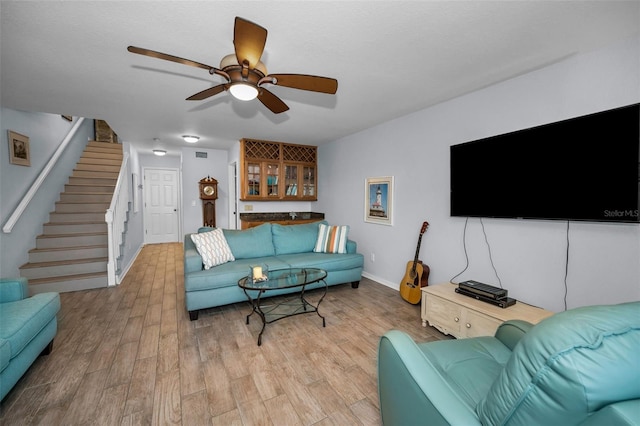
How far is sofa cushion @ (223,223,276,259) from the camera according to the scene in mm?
3543

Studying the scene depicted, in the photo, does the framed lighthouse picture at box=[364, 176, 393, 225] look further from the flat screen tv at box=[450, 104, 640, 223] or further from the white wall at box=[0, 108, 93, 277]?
the white wall at box=[0, 108, 93, 277]

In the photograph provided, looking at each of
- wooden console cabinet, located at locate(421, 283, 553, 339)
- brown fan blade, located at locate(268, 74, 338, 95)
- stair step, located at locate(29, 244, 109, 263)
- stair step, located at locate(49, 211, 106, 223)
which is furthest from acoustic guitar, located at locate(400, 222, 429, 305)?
stair step, located at locate(49, 211, 106, 223)

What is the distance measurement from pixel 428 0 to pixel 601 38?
1.38 m

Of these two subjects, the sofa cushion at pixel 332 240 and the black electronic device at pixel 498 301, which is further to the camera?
the sofa cushion at pixel 332 240

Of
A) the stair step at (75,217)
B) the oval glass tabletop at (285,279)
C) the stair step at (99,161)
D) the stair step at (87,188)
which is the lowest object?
the oval glass tabletop at (285,279)

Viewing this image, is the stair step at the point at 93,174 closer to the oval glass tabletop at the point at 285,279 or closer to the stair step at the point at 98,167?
the stair step at the point at 98,167

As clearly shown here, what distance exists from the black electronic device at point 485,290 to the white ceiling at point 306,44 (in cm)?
191

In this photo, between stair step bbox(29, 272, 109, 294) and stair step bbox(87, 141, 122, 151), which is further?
stair step bbox(87, 141, 122, 151)

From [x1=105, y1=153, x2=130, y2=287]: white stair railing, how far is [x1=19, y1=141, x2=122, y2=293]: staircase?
0.45 ft

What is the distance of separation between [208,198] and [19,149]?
2970 mm

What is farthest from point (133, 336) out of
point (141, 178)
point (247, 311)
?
point (141, 178)

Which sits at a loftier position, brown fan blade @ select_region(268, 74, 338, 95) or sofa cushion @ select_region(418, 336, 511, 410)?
brown fan blade @ select_region(268, 74, 338, 95)

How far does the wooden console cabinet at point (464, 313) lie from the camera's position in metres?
2.05

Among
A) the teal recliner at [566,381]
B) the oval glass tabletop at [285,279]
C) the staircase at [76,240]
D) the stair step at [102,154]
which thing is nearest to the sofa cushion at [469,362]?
the teal recliner at [566,381]
